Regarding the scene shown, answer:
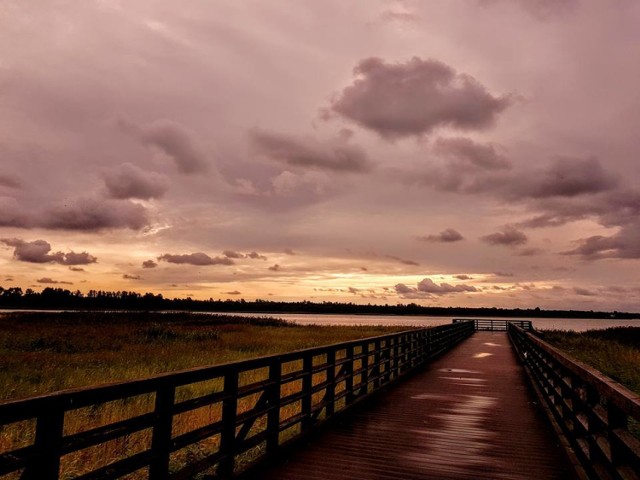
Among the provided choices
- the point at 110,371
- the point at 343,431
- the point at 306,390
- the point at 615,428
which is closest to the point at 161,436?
the point at 306,390

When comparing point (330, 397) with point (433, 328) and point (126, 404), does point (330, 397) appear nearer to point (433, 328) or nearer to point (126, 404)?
point (126, 404)

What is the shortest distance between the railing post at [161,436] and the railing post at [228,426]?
1.02 meters

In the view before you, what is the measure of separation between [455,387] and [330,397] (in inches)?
222

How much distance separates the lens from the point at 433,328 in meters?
23.1

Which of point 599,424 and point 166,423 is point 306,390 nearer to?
point 166,423

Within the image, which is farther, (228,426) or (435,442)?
(435,442)

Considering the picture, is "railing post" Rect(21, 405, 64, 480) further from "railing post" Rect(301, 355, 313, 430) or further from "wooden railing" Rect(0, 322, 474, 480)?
"railing post" Rect(301, 355, 313, 430)

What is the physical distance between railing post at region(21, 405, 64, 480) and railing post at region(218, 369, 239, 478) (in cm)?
230

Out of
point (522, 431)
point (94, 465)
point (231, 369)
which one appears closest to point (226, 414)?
point (231, 369)

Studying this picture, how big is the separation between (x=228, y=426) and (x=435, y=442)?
356cm

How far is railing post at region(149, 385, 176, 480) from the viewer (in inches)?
179

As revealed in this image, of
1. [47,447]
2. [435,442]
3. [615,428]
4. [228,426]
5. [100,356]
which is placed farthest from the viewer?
[100,356]

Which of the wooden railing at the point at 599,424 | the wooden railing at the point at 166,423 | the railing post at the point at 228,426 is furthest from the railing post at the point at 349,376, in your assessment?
the railing post at the point at 228,426

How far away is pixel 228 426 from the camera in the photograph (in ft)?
18.7
